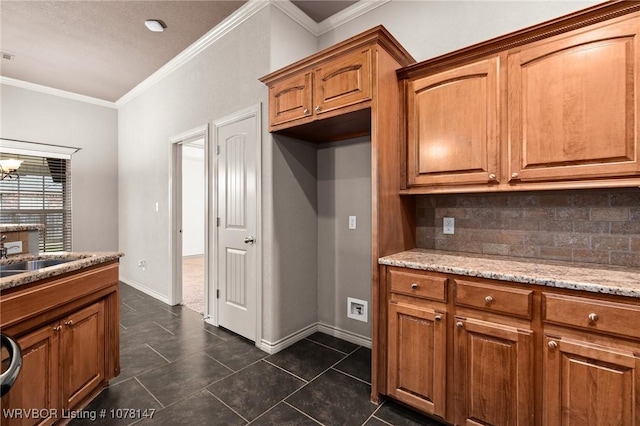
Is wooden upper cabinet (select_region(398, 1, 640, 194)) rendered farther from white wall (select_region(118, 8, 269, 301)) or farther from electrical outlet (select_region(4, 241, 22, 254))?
electrical outlet (select_region(4, 241, 22, 254))

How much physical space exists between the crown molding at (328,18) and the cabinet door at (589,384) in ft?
9.14

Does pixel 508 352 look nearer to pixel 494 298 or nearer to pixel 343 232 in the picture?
pixel 494 298

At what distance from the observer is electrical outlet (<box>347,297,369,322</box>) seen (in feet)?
8.94

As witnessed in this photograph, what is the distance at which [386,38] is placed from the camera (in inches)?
76.0

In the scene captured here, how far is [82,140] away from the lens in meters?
4.93

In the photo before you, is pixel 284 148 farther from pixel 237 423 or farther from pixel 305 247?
pixel 237 423

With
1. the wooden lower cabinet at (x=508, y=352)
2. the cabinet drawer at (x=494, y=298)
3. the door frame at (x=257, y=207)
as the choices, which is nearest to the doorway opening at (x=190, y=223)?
the door frame at (x=257, y=207)

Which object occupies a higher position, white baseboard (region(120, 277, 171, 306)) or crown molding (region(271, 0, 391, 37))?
crown molding (region(271, 0, 391, 37))

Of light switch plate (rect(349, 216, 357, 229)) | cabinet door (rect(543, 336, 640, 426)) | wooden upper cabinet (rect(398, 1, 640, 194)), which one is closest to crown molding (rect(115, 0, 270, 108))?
wooden upper cabinet (rect(398, 1, 640, 194))

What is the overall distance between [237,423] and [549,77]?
8.67 feet

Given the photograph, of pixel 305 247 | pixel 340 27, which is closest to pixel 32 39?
pixel 340 27

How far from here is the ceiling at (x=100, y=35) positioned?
2.76 m

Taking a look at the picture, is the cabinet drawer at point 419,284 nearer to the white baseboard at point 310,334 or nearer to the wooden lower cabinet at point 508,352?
the wooden lower cabinet at point 508,352

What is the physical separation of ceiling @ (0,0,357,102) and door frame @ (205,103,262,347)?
985 mm
